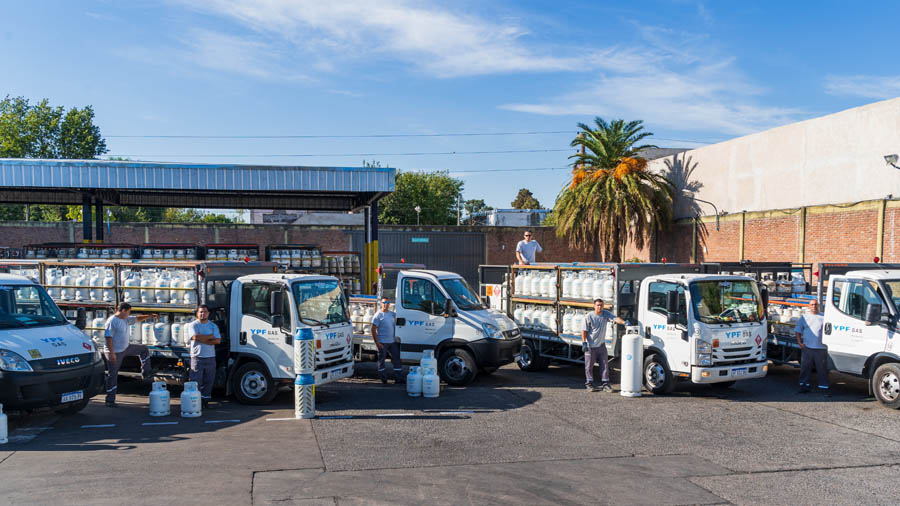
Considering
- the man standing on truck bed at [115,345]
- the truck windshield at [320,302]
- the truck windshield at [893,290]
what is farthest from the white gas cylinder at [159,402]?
the truck windshield at [893,290]

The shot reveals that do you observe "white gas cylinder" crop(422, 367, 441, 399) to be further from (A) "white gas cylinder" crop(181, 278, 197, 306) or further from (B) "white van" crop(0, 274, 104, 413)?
(B) "white van" crop(0, 274, 104, 413)

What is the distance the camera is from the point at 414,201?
205 feet

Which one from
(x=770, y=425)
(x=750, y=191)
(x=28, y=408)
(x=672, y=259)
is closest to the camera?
(x=28, y=408)

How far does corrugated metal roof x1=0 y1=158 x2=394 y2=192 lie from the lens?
18.1m

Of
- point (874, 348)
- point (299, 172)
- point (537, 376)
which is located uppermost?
point (299, 172)

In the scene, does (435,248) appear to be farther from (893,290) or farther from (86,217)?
(893,290)

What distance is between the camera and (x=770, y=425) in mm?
10078

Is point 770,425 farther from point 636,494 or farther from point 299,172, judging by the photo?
point 299,172

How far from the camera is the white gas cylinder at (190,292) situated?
477 inches

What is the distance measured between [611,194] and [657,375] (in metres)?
19.4

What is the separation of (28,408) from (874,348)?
13.3 metres

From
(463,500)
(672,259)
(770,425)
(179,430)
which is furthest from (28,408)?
(672,259)

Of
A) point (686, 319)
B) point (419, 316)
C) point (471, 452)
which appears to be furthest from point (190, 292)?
point (686, 319)

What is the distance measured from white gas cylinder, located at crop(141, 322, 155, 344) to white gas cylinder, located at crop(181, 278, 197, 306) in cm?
82
